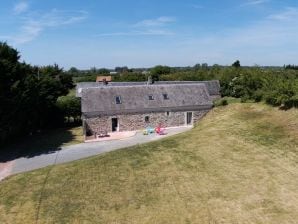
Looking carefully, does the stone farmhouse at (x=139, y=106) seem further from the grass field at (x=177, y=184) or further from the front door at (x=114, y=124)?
the grass field at (x=177, y=184)

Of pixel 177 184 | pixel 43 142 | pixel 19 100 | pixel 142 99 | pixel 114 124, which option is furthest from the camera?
pixel 142 99

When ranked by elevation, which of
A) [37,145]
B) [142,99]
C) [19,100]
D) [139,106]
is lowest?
[37,145]

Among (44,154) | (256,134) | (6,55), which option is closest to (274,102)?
(256,134)

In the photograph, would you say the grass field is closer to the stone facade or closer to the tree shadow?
the tree shadow

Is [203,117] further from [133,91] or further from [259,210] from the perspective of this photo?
[259,210]

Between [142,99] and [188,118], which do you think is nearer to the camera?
[142,99]

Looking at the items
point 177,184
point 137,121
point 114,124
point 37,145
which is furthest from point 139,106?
point 177,184

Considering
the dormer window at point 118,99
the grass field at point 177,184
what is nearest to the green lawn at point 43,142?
the dormer window at point 118,99

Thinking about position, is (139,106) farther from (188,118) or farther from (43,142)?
(43,142)
